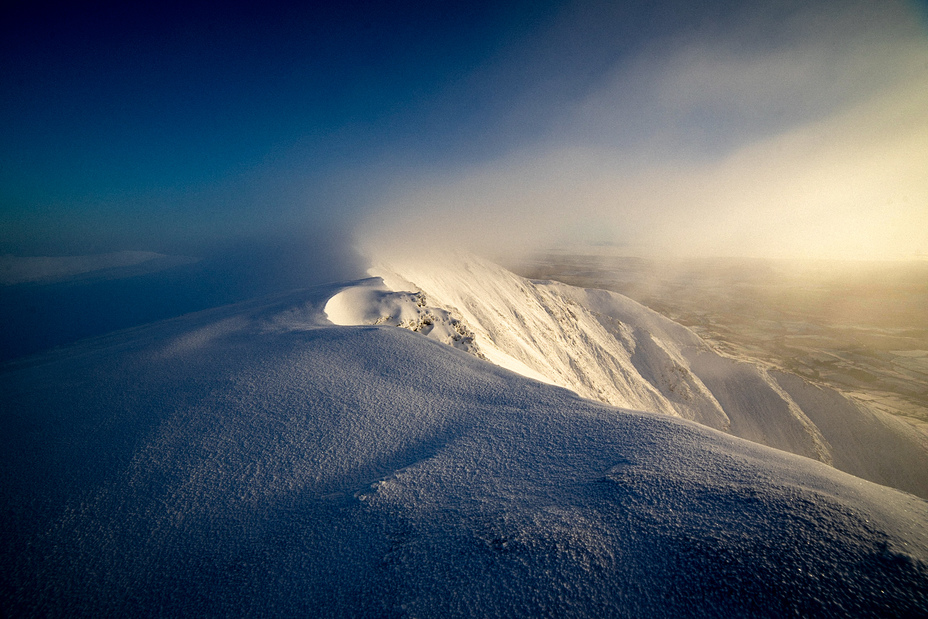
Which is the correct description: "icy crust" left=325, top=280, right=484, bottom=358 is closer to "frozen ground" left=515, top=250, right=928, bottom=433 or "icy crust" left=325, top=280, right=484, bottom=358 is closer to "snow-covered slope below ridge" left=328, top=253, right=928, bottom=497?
"snow-covered slope below ridge" left=328, top=253, right=928, bottom=497

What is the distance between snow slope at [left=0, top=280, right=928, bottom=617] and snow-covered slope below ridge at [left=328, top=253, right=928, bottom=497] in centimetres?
1097

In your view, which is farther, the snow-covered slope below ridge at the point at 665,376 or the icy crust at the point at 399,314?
the snow-covered slope below ridge at the point at 665,376

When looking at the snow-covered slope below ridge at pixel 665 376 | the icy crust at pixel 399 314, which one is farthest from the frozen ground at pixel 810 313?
the icy crust at pixel 399 314

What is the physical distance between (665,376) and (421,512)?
3074 centimetres

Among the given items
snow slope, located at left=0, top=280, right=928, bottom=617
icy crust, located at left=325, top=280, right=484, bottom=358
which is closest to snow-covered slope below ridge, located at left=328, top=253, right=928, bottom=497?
icy crust, located at left=325, top=280, right=484, bottom=358

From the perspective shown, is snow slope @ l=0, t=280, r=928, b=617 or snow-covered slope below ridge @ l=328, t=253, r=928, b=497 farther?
snow-covered slope below ridge @ l=328, t=253, r=928, b=497

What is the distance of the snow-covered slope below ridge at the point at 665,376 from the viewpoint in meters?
19.6

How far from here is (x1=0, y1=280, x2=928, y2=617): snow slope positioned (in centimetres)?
168

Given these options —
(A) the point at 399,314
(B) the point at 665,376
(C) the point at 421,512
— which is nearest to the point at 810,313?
(B) the point at 665,376

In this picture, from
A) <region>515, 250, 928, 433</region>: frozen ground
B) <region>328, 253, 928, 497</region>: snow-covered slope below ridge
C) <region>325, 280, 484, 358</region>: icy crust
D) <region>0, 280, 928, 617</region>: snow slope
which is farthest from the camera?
<region>515, 250, 928, 433</region>: frozen ground

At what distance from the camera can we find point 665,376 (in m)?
27.0

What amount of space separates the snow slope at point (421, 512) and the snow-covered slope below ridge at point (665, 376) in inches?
432

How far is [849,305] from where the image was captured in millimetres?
66375

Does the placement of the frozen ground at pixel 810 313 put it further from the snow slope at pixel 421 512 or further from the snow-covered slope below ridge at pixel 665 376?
the snow slope at pixel 421 512
